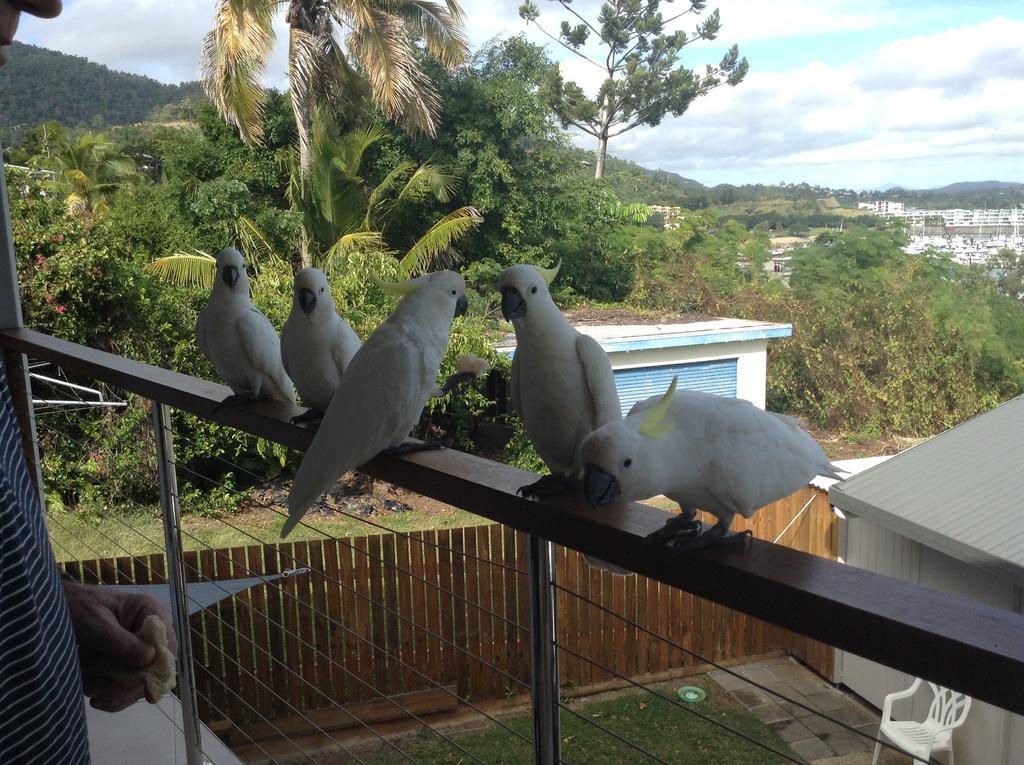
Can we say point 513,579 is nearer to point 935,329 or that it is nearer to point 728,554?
point 728,554

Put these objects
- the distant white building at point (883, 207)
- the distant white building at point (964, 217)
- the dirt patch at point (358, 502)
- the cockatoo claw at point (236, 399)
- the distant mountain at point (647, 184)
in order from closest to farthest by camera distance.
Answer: the cockatoo claw at point (236, 399)
the dirt patch at point (358, 502)
the distant white building at point (964, 217)
the distant white building at point (883, 207)
the distant mountain at point (647, 184)

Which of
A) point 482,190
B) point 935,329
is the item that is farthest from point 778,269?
point 482,190

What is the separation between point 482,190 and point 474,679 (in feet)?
19.9

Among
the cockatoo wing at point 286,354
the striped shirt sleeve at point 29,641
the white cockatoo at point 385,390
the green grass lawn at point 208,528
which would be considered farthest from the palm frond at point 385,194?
the striped shirt sleeve at point 29,641

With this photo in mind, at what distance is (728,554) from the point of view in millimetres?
608

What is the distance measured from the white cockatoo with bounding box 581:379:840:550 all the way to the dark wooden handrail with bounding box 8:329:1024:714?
31 millimetres

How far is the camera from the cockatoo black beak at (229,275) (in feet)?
5.17

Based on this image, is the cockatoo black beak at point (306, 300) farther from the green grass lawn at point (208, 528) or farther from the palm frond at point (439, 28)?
the palm frond at point (439, 28)

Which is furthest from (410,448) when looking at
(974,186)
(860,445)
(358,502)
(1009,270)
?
(974,186)

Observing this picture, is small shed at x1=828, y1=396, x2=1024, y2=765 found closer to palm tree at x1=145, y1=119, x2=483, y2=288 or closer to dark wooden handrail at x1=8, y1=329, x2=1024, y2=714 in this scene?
dark wooden handrail at x1=8, y1=329, x2=1024, y2=714

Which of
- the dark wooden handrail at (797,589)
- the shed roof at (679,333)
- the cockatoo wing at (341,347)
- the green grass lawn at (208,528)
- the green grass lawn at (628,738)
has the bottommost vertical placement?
the green grass lawn at (628,738)

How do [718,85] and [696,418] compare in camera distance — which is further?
[718,85]

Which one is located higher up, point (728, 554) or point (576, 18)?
point (576, 18)

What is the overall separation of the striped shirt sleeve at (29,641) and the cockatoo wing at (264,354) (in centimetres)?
77
